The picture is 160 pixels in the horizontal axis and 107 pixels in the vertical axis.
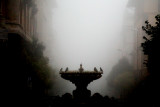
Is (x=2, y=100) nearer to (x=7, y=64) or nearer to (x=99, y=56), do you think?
(x=7, y=64)

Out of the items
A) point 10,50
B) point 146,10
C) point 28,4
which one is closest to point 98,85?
point 146,10

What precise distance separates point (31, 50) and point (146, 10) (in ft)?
58.2

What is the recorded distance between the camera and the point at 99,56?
82.9 meters

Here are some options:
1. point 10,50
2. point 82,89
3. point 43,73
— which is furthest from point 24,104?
point 43,73

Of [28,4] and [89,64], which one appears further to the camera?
[89,64]

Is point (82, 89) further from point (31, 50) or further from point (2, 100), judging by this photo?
point (31, 50)

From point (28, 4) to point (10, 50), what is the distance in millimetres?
7579

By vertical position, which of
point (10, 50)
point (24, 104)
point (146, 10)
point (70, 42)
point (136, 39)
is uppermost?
point (70, 42)

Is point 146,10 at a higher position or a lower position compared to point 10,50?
higher

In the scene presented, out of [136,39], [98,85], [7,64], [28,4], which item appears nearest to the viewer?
[7,64]

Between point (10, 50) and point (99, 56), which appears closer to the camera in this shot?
point (10, 50)

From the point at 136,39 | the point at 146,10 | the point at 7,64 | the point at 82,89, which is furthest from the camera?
the point at 136,39

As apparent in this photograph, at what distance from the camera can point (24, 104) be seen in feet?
48.3

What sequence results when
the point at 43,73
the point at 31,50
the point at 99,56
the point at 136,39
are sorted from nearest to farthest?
the point at 43,73
the point at 31,50
the point at 136,39
the point at 99,56
